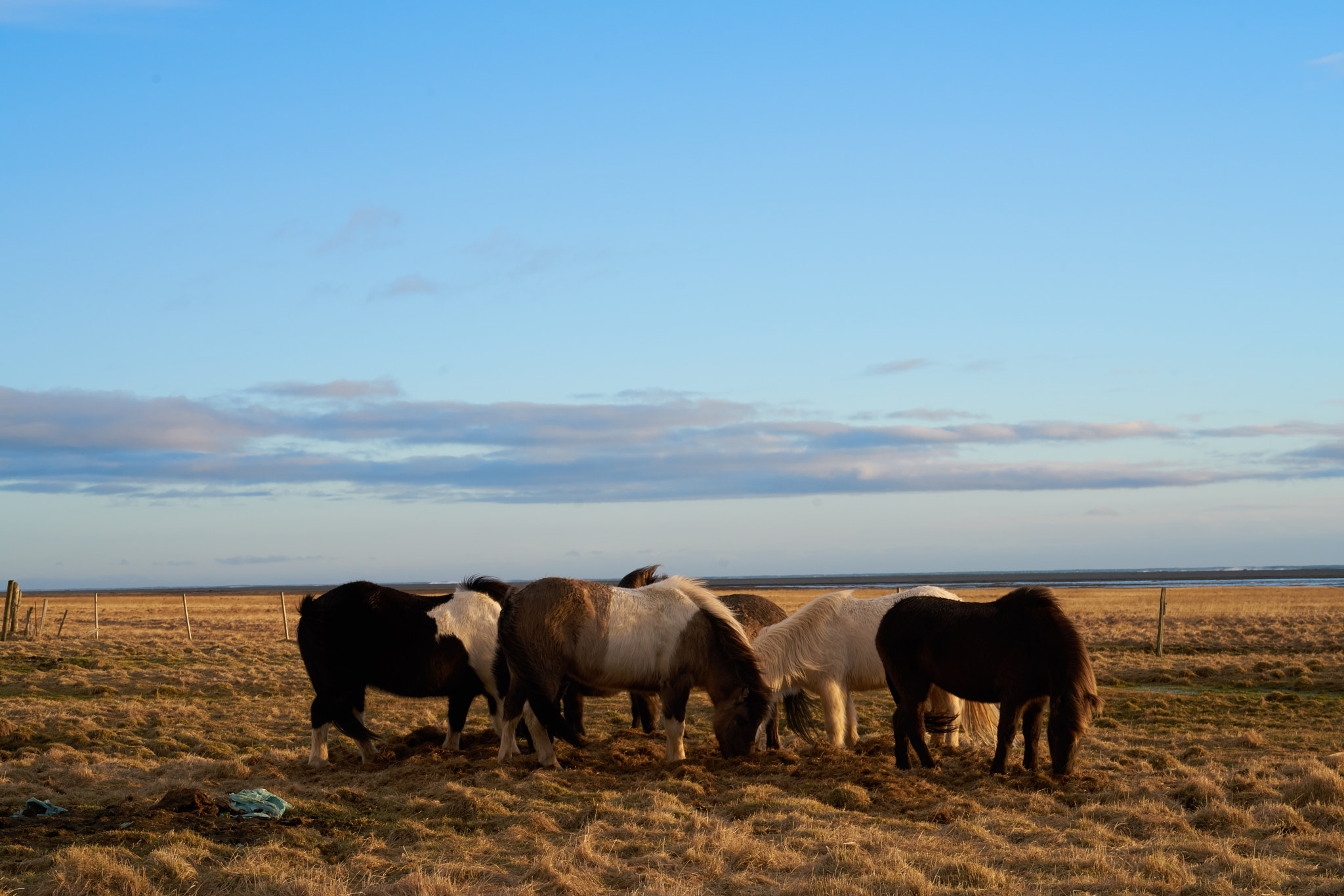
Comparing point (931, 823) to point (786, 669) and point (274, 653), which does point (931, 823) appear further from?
point (274, 653)

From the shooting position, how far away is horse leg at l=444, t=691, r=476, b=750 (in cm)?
1038

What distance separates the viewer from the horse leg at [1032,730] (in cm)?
905

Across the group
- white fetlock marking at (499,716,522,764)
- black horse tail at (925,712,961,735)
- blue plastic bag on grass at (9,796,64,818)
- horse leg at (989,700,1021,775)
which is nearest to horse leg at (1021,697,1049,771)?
horse leg at (989,700,1021,775)

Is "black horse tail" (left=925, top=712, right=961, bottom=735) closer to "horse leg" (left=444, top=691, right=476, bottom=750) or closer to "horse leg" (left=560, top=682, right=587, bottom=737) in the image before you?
"horse leg" (left=560, top=682, right=587, bottom=737)

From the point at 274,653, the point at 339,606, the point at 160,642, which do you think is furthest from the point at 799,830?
the point at 160,642

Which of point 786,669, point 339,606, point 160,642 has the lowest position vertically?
point 160,642

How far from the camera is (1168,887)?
230 inches

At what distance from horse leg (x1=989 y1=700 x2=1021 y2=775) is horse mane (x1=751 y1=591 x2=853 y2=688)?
2.40 meters

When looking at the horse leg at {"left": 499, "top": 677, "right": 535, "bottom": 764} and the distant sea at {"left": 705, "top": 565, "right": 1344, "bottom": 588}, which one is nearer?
the horse leg at {"left": 499, "top": 677, "right": 535, "bottom": 764}

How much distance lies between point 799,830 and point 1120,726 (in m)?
7.17

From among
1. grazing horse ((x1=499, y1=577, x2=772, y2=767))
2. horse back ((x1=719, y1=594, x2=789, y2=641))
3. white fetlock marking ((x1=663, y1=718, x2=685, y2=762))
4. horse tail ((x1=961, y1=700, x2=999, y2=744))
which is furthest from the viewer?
horse back ((x1=719, y1=594, x2=789, y2=641))

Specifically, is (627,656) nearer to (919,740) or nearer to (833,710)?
(833,710)

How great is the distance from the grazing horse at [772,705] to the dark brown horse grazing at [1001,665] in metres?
1.47

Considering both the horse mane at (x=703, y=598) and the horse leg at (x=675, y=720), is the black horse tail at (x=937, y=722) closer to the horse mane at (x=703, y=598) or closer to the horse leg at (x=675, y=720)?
the horse mane at (x=703, y=598)
